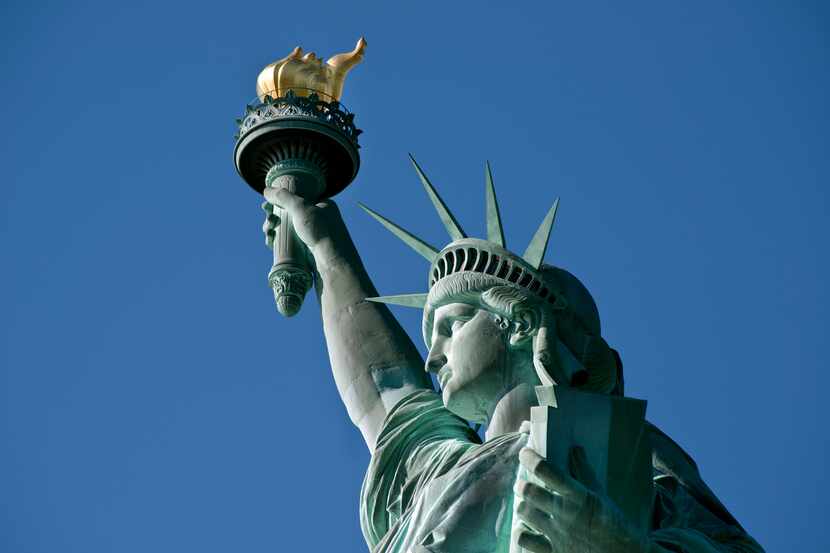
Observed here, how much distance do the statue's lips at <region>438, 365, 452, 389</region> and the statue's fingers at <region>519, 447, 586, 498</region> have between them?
1.94m

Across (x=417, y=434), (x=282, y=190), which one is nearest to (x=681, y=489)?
(x=417, y=434)

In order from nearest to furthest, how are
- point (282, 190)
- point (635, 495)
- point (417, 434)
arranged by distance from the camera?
point (635, 495)
point (417, 434)
point (282, 190)

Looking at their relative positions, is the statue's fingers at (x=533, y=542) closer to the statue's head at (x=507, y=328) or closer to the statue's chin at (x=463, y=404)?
the statue's head at (x=507, y=328)

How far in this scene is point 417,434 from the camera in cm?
1316

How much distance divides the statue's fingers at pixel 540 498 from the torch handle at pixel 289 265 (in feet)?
18.6

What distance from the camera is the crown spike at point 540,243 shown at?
12383mm

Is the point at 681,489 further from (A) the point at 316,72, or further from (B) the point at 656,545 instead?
(A) the point at 316,72

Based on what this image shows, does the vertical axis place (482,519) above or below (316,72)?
below

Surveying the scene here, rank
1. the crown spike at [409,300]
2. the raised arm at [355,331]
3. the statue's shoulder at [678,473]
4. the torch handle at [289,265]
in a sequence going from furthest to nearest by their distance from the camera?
the torch handle at [289,265], the raised arm at [355,331], the crown spike at [409,300], the statue's shoulder at [678,473]

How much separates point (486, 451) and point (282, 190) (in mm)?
5207

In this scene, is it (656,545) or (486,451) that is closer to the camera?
(656,545)

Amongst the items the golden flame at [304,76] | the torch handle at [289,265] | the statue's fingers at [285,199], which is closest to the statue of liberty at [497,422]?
the torch handle at [289,265]

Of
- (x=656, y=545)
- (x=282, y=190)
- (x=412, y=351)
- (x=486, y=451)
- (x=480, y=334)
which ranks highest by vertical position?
(x=282, y=190)

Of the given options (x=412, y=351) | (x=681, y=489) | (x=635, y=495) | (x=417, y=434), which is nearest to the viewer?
(x=635, y=495)
